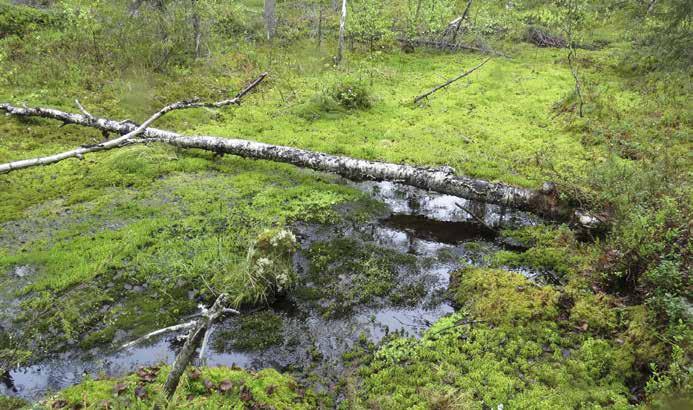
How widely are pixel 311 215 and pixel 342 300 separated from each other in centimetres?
269

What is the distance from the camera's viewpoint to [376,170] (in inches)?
397

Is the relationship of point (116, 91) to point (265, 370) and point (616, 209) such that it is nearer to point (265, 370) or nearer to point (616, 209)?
point (265, 370)

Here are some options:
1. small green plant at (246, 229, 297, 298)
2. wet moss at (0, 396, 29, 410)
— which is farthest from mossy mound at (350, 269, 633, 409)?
wet moss at (0, 396, 29, 410)

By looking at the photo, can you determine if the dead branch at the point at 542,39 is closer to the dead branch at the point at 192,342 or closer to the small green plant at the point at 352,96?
the small green plant at the point at 352,96

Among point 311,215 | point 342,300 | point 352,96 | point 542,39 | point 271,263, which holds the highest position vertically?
point 542,39

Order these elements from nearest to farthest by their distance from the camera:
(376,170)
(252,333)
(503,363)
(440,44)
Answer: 1. (503,363)
2. (252,333)
3. (376,170)
4. (440,44)

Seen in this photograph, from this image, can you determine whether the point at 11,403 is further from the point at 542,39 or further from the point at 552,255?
the point at 542,39

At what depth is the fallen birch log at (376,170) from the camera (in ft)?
29.1

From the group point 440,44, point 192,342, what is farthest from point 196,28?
point 192,342

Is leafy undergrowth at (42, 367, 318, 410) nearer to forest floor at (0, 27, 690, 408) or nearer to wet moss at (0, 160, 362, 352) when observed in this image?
forest floor at (0, 27, 690, 408)

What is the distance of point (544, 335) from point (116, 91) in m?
13.3

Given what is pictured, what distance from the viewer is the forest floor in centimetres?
545

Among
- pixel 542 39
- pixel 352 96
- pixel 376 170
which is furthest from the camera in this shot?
pixel 542 39

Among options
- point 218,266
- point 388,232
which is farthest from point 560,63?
point 218,266
